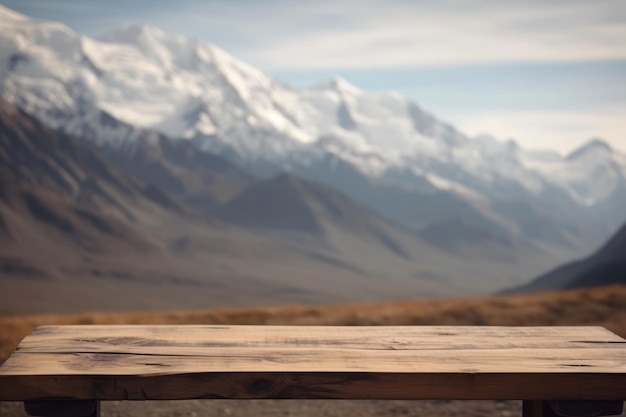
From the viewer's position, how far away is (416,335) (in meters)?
4.31

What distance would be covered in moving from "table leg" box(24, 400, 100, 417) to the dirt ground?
373cm

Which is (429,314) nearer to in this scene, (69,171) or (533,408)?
(533,408)

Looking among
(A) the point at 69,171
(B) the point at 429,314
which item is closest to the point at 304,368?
(B) the point at 429,314

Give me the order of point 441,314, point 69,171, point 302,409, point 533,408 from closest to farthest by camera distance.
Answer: point 533,408 < point 302,409 < point 441,314 < point 69,171

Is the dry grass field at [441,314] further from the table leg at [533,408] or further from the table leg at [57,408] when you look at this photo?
the table leg at [57,408]

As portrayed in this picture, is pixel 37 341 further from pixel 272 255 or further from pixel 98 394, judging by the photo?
pixel 272 255

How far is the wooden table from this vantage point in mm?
3537

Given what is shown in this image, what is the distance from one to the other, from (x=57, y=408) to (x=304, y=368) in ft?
3.63

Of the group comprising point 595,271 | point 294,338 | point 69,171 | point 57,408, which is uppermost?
Result: point 69,171

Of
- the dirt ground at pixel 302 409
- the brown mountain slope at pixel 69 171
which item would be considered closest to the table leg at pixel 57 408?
the dirt ground at pixel 302 409

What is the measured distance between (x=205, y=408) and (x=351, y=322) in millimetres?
4241

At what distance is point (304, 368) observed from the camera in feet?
11.8

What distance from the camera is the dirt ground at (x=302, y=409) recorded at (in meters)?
7.40

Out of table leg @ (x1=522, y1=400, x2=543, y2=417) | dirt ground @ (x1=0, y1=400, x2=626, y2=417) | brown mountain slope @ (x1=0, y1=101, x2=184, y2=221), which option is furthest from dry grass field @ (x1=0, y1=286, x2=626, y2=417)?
brown mountain slope @ (x1=0, y1=101, x2=184, y2=221)
